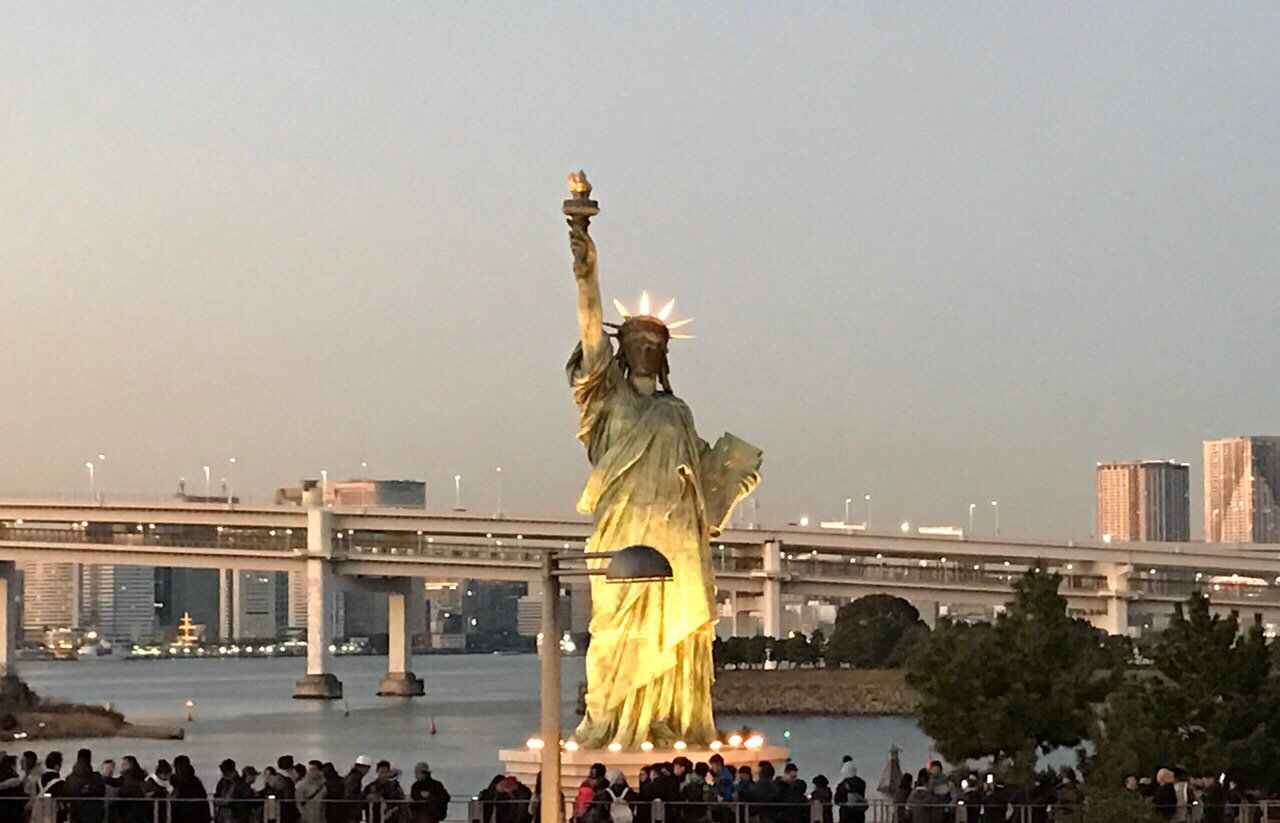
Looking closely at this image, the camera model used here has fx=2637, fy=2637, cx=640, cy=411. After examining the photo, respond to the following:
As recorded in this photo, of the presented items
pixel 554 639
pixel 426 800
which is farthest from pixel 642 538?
pixel 554 639

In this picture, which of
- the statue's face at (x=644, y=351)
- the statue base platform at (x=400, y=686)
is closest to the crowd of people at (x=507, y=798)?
the statue's face at (x=644, y=351)

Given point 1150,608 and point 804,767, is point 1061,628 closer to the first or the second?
point 804,767

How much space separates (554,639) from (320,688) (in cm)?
9938

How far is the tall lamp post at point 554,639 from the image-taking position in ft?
46.2

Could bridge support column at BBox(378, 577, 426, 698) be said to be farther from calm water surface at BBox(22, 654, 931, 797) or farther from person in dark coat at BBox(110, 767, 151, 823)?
person in dark coat at BBox(110, 767, 151, 823)

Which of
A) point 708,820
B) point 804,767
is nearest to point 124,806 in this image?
point 708,820

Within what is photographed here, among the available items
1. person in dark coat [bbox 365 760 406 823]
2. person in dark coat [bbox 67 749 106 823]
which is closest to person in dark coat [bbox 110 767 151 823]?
person in dark coat [bbox 67 749 106 823]

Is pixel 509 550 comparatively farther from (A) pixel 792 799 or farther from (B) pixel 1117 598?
(A) pixel 792 799

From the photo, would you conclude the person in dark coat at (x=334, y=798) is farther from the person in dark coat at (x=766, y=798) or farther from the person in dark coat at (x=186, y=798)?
the person in dark coat at (x=766, y=798)

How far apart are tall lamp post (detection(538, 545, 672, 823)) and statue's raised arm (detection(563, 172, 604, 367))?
7288mm

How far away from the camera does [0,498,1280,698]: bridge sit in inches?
4092

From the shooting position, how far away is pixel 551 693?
47.9 feet

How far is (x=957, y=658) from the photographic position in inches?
1319

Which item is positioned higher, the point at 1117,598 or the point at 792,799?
the point at 1117,598
